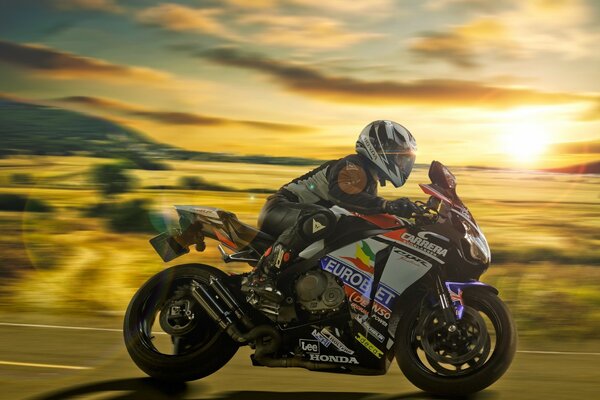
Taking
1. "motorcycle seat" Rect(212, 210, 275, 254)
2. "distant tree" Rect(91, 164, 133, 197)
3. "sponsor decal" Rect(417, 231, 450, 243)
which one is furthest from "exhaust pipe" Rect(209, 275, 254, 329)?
"distant tree" Rect(91, 164, 133, 197)

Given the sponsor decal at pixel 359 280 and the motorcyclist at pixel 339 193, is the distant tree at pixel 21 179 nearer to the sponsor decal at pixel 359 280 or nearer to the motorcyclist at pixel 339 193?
the motorcyclist at pixel 339 193

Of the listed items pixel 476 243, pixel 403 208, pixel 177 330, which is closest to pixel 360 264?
pixel 403 208

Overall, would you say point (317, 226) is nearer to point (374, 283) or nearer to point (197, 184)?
point (374, 283)

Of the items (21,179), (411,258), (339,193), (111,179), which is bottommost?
(21,179)

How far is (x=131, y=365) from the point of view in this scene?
7055 millimetres

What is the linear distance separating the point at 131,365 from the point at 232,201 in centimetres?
1553

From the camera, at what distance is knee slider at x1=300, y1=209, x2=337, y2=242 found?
19.9 ft

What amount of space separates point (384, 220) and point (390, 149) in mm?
527

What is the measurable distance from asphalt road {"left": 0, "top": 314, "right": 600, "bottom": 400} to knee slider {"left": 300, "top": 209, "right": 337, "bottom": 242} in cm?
108

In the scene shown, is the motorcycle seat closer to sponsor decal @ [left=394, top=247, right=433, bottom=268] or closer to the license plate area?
the license plate area

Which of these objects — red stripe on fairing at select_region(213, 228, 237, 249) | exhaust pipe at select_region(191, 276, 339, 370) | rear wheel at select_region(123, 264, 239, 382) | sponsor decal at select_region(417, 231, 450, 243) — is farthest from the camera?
red stripe on fairing at select_region(213, 228, 237, 249)

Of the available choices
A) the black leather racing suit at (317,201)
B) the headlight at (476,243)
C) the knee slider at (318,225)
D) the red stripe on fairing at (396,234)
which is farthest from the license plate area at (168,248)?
the headlight at (476,243)

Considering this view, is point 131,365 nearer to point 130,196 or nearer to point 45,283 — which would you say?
point 45,283

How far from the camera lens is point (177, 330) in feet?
21.0
